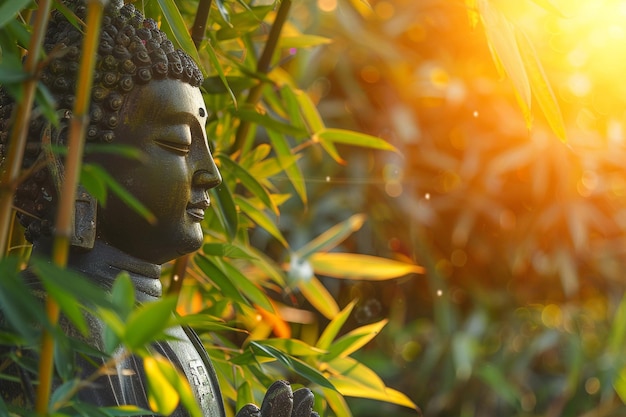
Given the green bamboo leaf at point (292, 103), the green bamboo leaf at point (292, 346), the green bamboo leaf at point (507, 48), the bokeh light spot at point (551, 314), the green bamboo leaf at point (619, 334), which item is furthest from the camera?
the bokeh light spot at point (551, 314)

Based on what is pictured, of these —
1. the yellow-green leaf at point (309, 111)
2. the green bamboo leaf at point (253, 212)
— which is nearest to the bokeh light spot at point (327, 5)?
the yellow-green leaf at point (309, 111)

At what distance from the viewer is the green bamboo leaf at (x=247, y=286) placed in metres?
1.43

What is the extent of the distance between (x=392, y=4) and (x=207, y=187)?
2.16 m

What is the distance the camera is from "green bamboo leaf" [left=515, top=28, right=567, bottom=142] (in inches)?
50.0

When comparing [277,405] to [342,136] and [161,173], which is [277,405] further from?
[342,136]

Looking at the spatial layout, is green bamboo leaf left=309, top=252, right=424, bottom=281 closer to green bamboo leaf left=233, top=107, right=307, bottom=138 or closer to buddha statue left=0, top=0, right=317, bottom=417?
green bamboo leaf left=233, top=107, right=307, bottom=138

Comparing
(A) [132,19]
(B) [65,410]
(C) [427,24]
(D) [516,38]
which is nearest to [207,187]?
(A) [132,19]

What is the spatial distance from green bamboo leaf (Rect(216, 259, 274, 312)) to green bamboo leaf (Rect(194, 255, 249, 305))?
0.05ft

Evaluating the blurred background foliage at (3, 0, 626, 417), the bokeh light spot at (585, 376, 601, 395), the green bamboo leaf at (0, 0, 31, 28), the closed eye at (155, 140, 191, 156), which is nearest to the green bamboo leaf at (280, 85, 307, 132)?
the closed eye at (155, 140, 191, 156)

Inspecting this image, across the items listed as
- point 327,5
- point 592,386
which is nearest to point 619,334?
point 592,386

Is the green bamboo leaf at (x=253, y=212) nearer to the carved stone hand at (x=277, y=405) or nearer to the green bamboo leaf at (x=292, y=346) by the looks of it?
the green bamboo leaf at (x=292, y=346)

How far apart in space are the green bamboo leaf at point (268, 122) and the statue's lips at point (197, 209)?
30 cm

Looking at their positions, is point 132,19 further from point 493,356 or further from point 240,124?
point 493,356

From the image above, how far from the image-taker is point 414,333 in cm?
323
